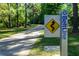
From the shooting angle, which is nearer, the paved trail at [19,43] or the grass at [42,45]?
the grass at [42,45]

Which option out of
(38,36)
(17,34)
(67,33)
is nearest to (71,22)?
(67,33)

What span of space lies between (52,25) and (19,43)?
0.84 m

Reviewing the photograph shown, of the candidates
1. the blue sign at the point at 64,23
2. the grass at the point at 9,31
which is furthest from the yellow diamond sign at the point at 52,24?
the grass at the point at 9,31

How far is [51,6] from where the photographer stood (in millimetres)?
6535

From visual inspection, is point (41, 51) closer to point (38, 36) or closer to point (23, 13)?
point (38, 36)

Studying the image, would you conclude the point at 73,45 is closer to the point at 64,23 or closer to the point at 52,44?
the point at 52,44

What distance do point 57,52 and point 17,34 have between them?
3.08ft

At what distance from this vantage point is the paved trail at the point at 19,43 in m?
6.58

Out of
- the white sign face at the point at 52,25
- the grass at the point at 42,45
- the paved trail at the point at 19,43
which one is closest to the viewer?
the white sign face at the point at 52,25

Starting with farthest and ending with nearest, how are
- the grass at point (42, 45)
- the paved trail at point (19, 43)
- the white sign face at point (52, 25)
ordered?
1. the paved trail at point (19, 43)
2. the grass at point (42, 45)
3. the white sign face at point (52, 25)

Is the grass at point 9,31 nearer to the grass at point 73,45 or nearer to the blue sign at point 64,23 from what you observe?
the blue sign at point 64,23

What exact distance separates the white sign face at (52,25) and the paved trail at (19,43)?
8.7 inches

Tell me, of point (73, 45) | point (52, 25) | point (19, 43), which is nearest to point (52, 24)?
point (52, 25)

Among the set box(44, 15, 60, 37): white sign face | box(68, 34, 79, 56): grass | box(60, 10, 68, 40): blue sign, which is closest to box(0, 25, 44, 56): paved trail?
box(44, 15, 60, 37): white sign face
